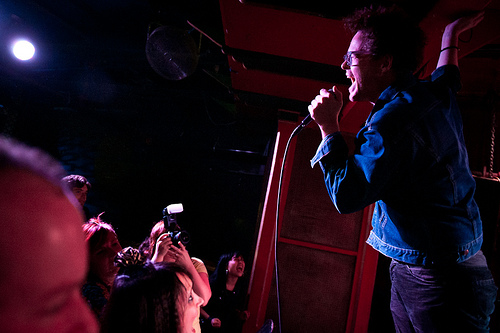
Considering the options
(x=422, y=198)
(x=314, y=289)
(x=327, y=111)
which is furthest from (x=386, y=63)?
(x=314, y=289)

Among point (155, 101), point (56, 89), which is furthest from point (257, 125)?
point (56, 89)

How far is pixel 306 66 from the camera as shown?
2.41 m

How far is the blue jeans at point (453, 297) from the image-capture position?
999 mm

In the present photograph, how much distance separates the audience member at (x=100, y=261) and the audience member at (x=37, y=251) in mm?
1828

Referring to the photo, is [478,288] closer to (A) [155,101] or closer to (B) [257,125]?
(B) [257,125]

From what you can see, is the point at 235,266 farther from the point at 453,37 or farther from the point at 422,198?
the point at 453,37

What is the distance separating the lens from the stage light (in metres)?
5.26

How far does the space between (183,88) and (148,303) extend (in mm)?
6058

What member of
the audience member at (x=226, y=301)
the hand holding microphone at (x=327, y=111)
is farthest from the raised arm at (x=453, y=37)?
the audience member at (x=226, y=301)

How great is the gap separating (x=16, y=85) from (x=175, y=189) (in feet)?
17.1

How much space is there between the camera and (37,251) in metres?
0.35

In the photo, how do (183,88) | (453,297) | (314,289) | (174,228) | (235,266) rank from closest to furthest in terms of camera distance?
(453,297), (174,228), (314,289), (235,266), (183,88)

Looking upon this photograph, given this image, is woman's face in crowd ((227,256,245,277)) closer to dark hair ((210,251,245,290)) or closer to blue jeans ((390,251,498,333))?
dark hair ((210,251,245,290))

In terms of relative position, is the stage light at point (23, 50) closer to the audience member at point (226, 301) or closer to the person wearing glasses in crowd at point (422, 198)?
the audience member at point (226, 301)
